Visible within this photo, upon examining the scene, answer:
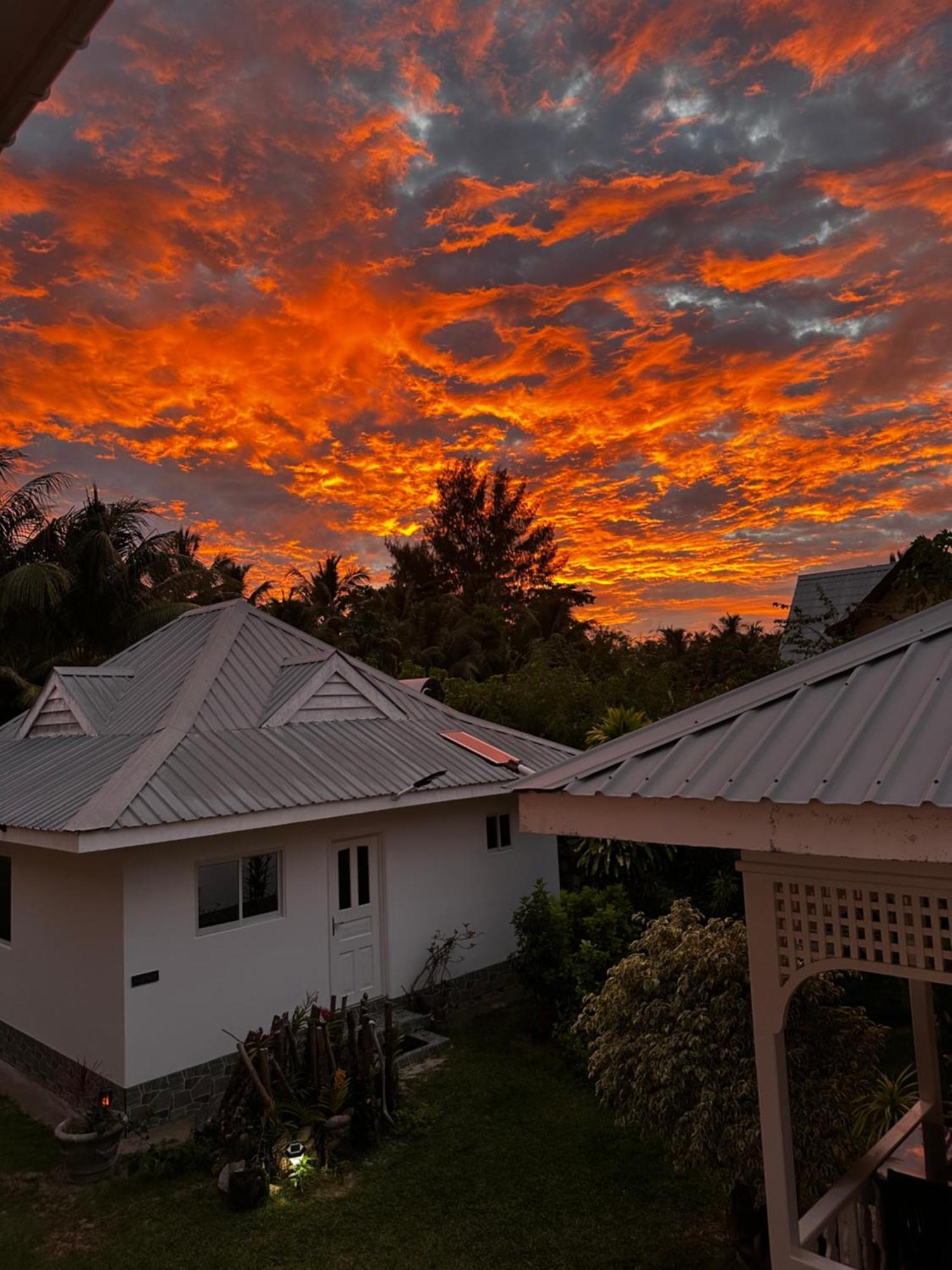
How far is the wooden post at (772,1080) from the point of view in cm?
387

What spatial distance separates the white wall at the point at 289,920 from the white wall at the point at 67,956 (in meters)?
0.25

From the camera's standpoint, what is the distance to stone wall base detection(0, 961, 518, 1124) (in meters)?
7.80

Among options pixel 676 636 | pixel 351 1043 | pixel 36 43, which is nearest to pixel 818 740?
pixel 36 43

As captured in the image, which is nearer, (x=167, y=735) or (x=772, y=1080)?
(x=772, y=1080)

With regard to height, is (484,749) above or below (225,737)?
below

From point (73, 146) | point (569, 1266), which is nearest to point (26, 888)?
point (569, 1266)

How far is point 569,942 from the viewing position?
33.7 feet

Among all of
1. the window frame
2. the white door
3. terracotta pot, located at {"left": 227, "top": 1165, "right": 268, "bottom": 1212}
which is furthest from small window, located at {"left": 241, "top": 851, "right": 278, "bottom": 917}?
the window frame

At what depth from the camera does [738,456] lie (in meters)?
14.3

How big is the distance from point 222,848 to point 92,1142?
9.05 feet

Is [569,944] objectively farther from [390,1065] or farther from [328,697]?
[328,697]

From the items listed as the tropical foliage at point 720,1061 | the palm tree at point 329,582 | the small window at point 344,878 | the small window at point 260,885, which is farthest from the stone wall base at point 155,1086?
the palm tree at point 329,582

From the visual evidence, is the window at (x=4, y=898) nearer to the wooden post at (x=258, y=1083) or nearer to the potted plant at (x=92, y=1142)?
the potted plant at (x=92, y=1142)

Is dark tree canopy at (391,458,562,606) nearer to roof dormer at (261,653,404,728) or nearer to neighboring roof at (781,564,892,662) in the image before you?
neighboring roof at (781,564,892,662)
